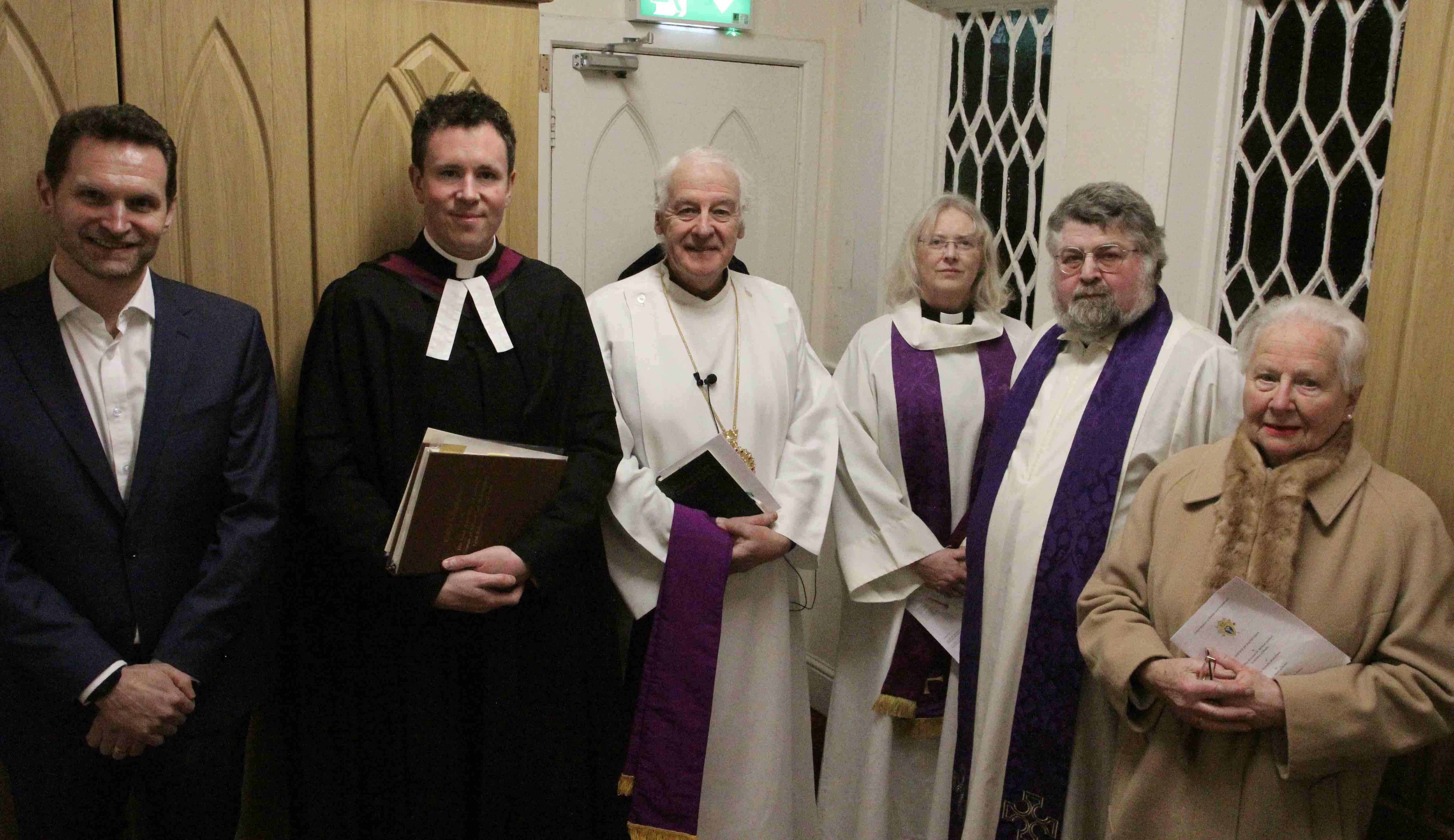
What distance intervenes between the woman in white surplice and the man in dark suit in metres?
1.38

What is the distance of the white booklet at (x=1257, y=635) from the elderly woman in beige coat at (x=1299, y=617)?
0.02 metres

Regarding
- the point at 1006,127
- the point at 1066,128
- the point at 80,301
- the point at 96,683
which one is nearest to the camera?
the point at 96,683

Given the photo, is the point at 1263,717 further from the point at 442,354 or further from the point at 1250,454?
the point at 442,354

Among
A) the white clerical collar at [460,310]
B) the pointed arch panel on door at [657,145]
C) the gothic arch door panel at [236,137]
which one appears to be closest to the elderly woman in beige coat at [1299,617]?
the white clerical collar at [460,310]

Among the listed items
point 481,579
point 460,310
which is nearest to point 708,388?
point 460,310

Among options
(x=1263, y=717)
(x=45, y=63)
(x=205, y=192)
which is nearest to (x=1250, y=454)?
(x=1263, y=717)

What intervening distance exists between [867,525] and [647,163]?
1.70 metres

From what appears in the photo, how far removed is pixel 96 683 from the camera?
201cm

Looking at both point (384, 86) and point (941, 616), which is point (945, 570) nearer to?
point (941, 616)

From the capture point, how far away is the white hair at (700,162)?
2752mm

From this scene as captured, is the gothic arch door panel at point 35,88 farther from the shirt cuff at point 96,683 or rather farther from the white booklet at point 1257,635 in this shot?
the white booklet at point 1257,635

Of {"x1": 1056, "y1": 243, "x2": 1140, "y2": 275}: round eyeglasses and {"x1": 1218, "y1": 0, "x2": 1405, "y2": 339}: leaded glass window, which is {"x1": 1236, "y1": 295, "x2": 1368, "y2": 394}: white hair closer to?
{"x1": 1056, "y1": 243, "x2": 1140, "y2": 275}: round eyeglasses

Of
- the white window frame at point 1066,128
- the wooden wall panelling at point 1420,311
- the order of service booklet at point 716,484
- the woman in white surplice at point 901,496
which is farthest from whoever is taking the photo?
the white window frame at point 1066,128

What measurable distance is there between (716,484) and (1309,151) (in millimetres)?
1696
